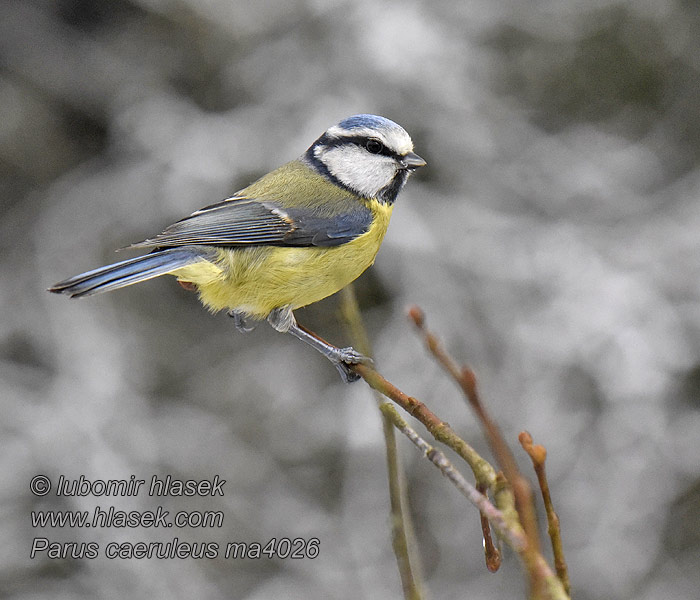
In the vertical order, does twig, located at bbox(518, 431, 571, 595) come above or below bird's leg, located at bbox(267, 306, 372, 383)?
above

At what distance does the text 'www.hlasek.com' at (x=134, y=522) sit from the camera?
10.3 feet

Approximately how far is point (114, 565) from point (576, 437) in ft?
6.82

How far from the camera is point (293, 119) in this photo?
3.78m

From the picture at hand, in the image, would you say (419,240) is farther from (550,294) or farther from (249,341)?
(249,341)

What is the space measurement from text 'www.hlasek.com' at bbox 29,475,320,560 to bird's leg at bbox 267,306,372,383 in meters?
1.22

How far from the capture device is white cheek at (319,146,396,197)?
231 centimetres

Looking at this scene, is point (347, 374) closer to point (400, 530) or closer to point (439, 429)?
point (439, 429)

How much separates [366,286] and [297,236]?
1681 mm

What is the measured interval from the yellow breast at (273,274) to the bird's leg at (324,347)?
0.10ft

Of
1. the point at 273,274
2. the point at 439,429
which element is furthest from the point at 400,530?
the point at 273,274

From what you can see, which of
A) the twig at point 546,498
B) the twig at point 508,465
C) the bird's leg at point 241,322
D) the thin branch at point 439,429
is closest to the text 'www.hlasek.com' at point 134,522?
the bird's leg at point 241,322

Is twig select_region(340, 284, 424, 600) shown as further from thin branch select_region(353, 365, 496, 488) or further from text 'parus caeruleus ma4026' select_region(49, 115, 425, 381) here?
text 'parus caeruleus ma4026' select_region(49, 115, 425, 381)

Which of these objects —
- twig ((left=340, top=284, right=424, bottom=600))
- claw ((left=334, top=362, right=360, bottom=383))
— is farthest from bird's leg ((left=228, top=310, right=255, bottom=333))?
twig ((left=340, top=284, right=424, bottom=600))

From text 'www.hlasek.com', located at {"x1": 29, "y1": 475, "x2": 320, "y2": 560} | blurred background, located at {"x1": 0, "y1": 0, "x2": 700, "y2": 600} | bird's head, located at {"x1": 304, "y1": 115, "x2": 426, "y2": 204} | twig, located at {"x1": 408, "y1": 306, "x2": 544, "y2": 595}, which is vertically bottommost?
text 'www.hlasek.com', located at {"x1": 29, "y1": 475, "x2": 320, "y2": 560}
